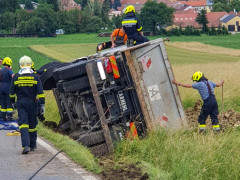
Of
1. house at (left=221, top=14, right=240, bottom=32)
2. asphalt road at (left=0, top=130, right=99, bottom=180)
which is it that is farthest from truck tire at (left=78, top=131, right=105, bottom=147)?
house at (left=221, top=14, right=240, bottom=32)

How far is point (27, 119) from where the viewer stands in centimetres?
1029

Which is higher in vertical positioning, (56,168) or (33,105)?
(33,105)

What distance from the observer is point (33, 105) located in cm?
1036

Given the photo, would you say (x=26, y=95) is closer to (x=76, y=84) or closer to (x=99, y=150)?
(x=76, y=84)

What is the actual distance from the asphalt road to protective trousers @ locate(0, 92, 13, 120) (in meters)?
4.58

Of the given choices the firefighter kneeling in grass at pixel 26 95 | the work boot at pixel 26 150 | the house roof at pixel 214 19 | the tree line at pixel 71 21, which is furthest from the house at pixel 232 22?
the work boot at pixel 26 150

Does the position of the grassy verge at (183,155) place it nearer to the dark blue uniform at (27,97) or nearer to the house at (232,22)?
the dark blue uniform at (27,97)

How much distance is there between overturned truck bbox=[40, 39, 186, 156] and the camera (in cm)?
1094

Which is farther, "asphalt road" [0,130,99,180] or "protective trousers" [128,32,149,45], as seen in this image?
"protective trousers" [128,32,149,45]

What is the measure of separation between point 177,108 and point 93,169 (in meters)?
3.53

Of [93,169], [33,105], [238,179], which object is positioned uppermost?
[33,105]

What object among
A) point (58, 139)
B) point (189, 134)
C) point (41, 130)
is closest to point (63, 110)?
point (41, 130)

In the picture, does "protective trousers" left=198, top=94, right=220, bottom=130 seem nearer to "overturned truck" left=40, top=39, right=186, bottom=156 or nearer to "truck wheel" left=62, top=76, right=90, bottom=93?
"overturned truck" left=40, top=39, right=186, bottom=156

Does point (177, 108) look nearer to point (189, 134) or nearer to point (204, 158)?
point (189, 134)
